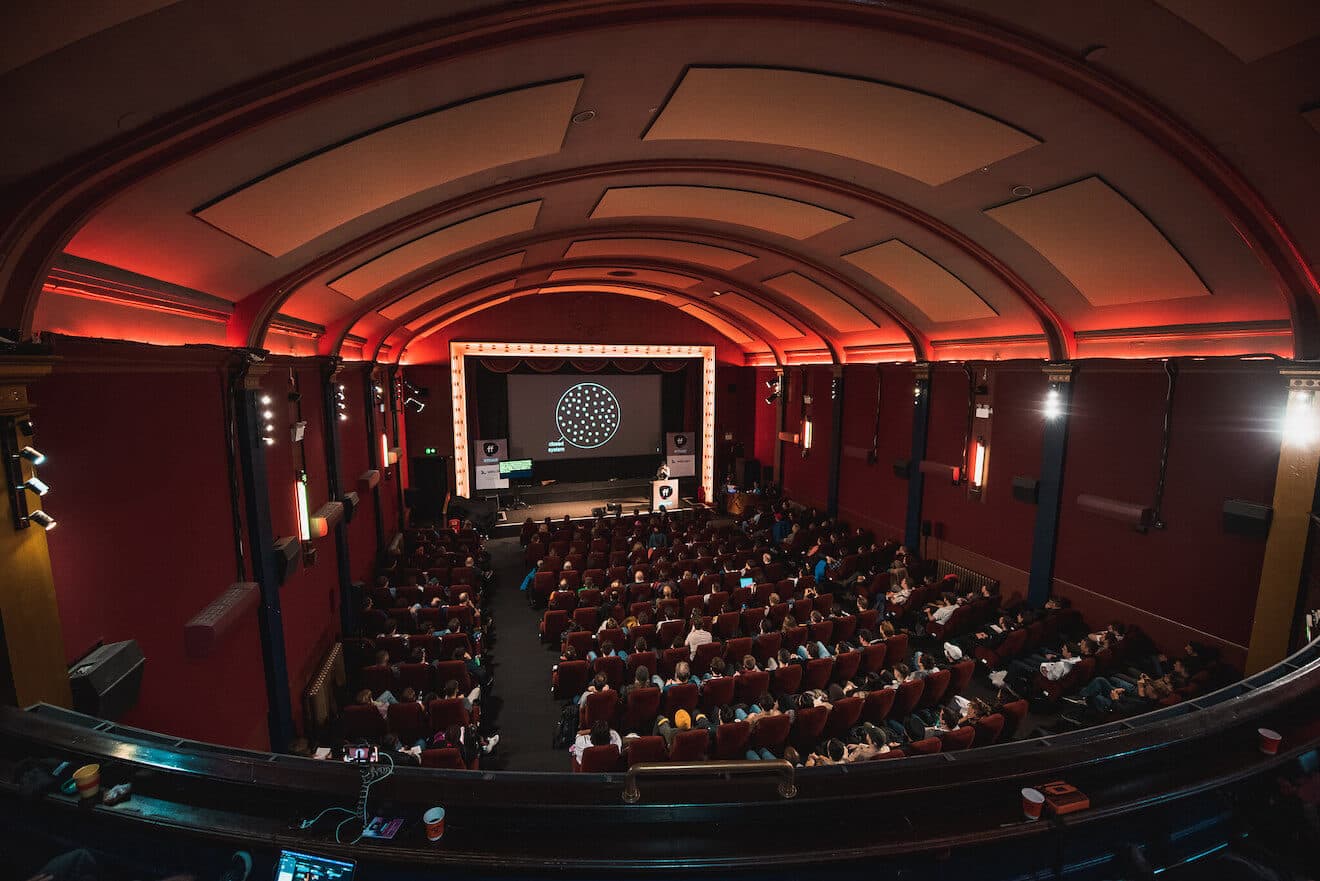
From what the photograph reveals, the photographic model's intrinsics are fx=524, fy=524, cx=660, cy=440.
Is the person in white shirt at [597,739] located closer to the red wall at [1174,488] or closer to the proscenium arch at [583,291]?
the red wall at [1174,488]

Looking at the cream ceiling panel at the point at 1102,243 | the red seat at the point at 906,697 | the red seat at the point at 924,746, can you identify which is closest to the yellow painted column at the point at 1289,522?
the cream ceiling panel at the point at 1102,243

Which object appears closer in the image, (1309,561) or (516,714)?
(1309,561)

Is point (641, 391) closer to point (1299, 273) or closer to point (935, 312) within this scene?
point (935, 312)

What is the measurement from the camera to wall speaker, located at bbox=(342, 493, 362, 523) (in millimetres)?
9597

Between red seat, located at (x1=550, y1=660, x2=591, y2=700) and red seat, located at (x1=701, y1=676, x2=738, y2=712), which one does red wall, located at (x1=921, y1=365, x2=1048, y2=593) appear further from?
red seat, located at (x1=550, y1=660, x2=591, y2=700)

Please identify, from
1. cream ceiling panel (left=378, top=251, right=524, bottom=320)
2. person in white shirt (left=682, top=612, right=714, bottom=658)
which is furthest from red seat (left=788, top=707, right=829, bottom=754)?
cream ceiling panel (left=378, top=251, right=524, bottom=320)

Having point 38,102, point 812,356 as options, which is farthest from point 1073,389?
point 38,102

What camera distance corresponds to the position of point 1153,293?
7.48m

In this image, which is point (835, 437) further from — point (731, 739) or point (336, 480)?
point (336, 480)

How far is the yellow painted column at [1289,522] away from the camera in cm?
628

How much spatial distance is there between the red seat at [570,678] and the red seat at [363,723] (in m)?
2.35

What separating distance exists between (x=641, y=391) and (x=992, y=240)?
46.0 feet

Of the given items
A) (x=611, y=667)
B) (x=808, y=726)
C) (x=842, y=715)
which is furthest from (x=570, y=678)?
(x=842, y=715)

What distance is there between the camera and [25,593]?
3.11 metres
